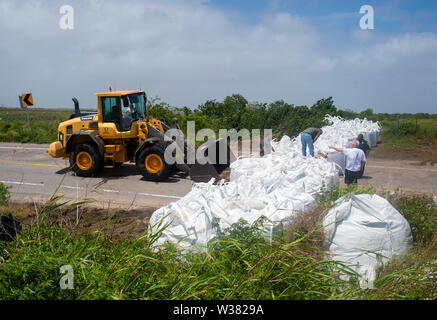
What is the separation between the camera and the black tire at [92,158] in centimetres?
962

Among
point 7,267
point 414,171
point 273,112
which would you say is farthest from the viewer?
point 273,112

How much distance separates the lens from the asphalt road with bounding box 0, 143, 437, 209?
26.0 feet

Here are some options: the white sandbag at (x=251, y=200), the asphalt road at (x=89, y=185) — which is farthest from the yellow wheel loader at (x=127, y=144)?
the white sandbag at (x=251, y=200)

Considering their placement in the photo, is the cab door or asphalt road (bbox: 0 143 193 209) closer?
asphalt road (bbox: 0 143 193 209)

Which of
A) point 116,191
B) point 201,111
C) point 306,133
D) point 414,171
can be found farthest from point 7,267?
point 201,111

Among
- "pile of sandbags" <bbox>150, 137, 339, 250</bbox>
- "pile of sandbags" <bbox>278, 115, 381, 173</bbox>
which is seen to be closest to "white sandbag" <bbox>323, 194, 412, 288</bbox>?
"pile of sandbags" <bbox>150, 137, 339, 250</bbox>

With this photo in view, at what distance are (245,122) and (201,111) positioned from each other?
3144 millimetres

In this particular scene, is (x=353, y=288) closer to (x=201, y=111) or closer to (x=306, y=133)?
(x=306, y=133)

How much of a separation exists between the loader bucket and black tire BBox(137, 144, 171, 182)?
686mm

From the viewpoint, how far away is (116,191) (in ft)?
27.9

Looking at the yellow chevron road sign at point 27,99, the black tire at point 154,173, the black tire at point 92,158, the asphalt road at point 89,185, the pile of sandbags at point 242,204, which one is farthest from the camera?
the yellow chevron road sign at point 27,99

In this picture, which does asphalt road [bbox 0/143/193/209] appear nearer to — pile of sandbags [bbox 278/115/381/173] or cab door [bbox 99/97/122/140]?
cab door [bbox 99/97/122/140]

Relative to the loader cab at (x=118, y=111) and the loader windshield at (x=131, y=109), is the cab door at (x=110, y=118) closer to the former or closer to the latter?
the loader cab at (x=118, y=111)

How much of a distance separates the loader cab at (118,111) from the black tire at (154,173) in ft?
2.66
